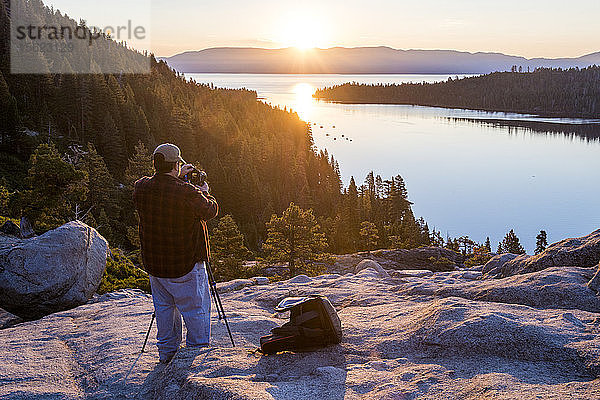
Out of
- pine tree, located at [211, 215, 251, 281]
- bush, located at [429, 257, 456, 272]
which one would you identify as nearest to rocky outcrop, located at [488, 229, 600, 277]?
pine tree, located at [211, 215, 251, 281]

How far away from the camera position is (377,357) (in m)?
6.46

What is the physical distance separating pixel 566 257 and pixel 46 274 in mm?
12193

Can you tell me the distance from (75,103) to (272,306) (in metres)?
76.5

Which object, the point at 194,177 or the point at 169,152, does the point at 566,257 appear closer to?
the point at 194,177

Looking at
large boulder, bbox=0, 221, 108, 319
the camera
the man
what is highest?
the camera

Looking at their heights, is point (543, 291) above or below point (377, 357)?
above

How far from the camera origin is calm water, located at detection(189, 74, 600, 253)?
7288cm

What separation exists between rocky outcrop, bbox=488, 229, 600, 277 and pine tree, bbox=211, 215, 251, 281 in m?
22.3

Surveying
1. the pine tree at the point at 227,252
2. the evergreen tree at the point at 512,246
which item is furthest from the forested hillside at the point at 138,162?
the evergreen tree at the point at 512,246

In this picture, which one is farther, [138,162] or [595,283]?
[138,162]

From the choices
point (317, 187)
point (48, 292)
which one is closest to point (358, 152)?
point (317, 187)

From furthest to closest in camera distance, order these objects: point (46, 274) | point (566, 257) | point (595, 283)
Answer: point (46, 274) → point (566, 257) → point (595, 283)

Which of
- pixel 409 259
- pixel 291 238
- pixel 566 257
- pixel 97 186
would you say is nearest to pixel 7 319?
pixel 566 257

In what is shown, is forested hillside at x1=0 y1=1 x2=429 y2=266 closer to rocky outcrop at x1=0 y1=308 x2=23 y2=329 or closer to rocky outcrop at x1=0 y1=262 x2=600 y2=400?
rocky outcrop at x1=0 y1=308 x2=23 y2=329
